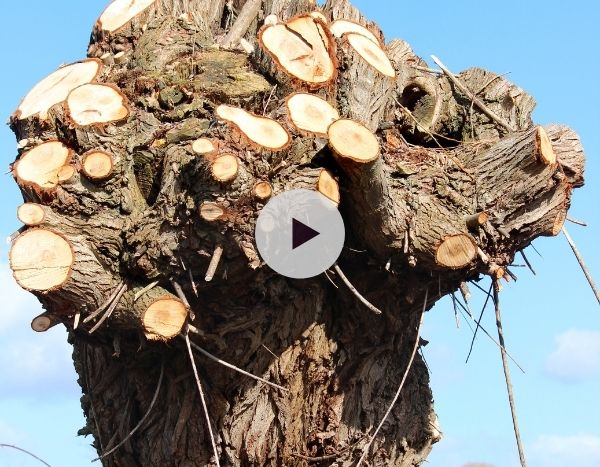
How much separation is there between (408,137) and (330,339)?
4.17 ft

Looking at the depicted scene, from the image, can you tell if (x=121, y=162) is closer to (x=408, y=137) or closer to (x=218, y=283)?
(x=218, y=283)

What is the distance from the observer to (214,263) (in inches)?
165

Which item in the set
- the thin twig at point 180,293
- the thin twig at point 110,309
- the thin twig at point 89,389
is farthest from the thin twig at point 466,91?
the thin twig at point 89,389

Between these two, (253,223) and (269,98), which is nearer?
(253,223)

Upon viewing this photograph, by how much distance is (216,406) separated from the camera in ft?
15.8

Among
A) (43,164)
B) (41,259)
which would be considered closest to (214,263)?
(41,259)

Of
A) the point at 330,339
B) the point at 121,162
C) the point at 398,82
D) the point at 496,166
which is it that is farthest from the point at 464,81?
the point at 121,162

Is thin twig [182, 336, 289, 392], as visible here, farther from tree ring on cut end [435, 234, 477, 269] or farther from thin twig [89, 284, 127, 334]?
tree ring on cut end [435, 234, 477, 269]

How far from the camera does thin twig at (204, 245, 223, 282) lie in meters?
4.18

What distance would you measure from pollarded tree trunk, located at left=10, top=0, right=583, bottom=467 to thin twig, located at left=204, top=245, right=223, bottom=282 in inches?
0.5

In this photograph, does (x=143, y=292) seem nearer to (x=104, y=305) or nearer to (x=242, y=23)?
(x=104, y=305)
